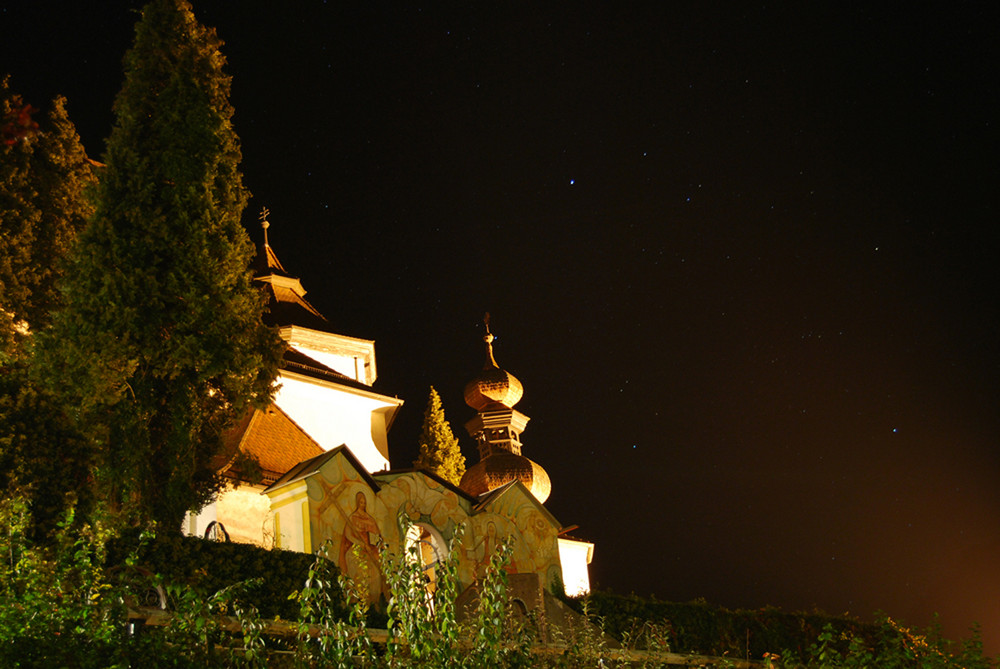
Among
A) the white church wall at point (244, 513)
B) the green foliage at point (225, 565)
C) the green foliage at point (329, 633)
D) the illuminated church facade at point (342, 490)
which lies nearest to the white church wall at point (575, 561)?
the illuminated church facade at point (342, 490)

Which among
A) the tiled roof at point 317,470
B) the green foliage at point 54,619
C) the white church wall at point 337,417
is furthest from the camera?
the white church wall at point 337,417

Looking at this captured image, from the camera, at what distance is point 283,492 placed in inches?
593

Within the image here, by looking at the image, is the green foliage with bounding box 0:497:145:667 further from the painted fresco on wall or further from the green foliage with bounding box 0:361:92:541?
the green foliage with bounding box 0:361:92:541

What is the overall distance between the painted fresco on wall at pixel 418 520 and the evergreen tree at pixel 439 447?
48.6 ft

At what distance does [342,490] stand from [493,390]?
66.9 ft

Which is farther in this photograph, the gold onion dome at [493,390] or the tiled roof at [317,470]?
the gold onion dome at [493,390]

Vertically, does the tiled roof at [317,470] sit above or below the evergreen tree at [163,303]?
below

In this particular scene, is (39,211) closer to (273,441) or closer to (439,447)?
(273,441)

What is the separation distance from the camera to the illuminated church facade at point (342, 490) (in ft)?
48.4

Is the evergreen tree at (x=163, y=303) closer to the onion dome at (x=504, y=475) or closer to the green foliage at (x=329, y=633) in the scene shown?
the green foliage at (x=329, y=633)

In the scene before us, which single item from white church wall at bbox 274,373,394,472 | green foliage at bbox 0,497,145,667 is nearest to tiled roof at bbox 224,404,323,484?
white church wall at bbox 274,373,394,472

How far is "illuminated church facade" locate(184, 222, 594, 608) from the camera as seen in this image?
14.8m

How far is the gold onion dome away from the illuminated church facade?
8419 mm

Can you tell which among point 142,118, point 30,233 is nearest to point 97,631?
point 142,118
